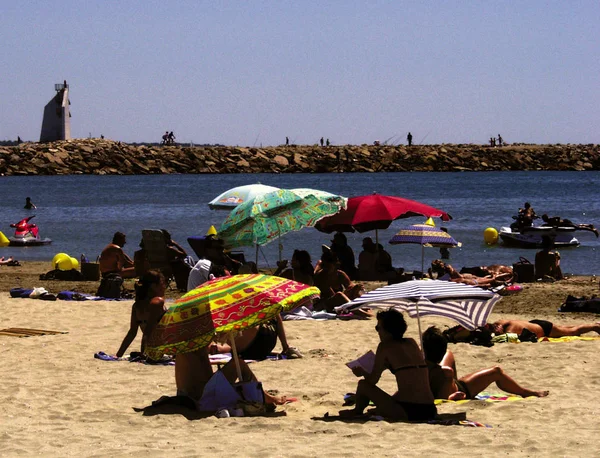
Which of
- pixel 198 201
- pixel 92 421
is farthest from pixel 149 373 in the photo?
pixel 198 201

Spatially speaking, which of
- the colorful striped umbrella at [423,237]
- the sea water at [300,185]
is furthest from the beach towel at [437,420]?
the colorful striped umbrella at [423,237]

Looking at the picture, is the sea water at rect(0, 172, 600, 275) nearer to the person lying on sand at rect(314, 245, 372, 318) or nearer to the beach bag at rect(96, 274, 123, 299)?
the beach bag at rect(96, 274, 123, 299)

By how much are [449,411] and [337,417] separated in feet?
2.64

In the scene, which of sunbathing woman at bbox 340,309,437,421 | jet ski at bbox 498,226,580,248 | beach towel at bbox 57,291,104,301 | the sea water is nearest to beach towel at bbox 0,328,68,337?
beach towel at bbox 57,291,104,301

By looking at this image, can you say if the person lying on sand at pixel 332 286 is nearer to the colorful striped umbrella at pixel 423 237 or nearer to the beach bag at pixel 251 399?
the colorful striped umbrella at pixel 423 237

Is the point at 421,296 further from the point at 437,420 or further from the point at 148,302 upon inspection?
the point at 148,302

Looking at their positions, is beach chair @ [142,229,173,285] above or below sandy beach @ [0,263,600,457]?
above

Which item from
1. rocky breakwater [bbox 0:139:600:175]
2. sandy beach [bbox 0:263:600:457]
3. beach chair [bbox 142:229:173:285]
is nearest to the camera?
sandy beach [bbox 0:263:600:457]

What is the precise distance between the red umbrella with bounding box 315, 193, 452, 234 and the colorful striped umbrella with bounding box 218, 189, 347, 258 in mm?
1462

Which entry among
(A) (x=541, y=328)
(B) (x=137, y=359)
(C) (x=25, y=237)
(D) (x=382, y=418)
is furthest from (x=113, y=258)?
(C) (x=25, y=237)

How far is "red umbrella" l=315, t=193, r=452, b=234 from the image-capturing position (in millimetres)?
14484

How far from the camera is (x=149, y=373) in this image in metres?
8.98

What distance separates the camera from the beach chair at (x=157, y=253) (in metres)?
15.1

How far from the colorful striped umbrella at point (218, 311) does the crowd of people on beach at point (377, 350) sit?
0.61m
